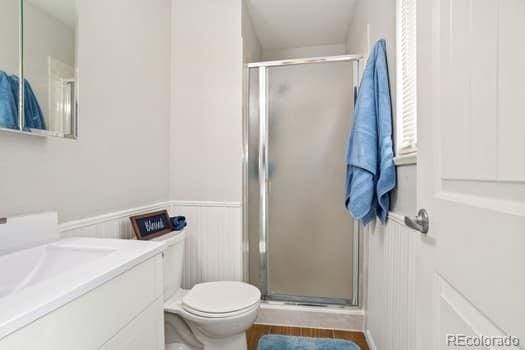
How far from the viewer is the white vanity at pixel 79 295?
1.54 feet

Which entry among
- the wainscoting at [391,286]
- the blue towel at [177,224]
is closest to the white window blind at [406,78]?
the wainscoting at [391,286]

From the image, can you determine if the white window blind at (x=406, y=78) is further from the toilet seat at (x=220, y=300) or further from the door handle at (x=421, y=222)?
the toilet seat at (x=220, y=300)

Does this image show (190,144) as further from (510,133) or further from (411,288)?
(510,133)

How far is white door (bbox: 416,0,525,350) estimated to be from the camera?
0.40 m

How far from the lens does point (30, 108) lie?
2.98ft

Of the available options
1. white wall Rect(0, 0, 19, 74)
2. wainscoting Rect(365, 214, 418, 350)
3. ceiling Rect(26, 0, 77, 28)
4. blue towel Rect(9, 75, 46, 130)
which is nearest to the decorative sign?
blue towel Rect(9, 75, 46, 130)

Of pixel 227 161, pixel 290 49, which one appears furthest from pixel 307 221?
pixel 290 49

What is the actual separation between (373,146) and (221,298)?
112 cm

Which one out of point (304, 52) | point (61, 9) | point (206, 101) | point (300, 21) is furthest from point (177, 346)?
point (304, 52)

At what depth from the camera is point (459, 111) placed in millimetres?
548

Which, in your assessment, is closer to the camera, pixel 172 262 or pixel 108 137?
pixel 108 137

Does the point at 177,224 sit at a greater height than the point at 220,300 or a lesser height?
greater

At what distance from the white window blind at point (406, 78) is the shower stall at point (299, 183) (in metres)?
0.77

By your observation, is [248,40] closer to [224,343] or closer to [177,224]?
[177,224]
